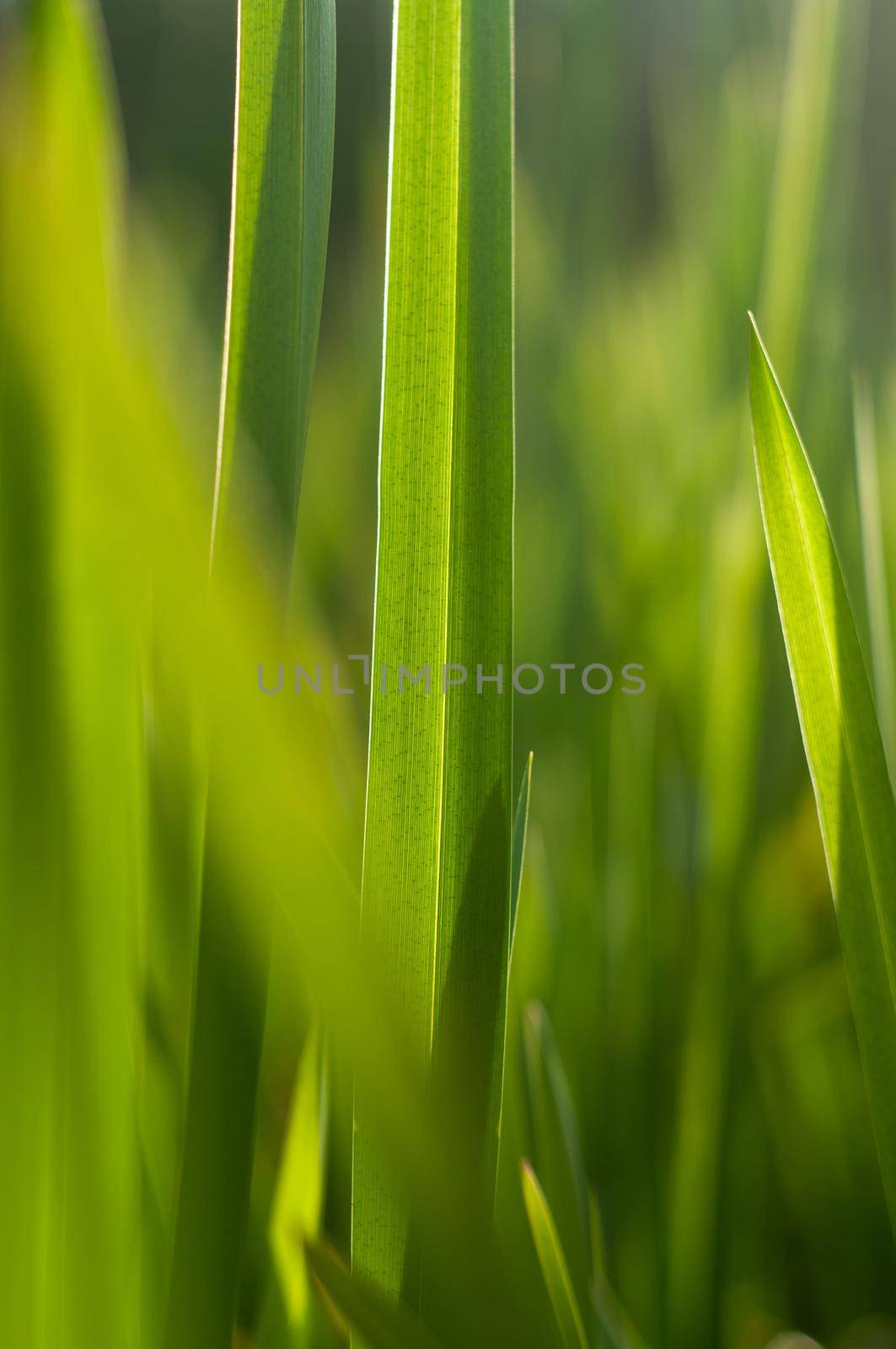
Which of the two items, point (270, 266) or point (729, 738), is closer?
point (270, 266)

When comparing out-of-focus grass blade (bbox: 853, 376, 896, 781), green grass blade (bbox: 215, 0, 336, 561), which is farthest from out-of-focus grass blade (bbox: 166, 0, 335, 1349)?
out-of-focus grass blade (bbox: 853, 376, 896, 781)

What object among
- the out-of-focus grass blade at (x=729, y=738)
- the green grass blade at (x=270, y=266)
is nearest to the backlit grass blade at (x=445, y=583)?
the green grass blade at (x=270, y=266)

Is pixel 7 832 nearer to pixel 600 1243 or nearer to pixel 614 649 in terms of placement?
pixel 600 1243

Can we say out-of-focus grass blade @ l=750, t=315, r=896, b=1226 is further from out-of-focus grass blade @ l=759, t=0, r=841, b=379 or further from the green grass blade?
out-of-focus grass blade @ l=759, t=0, r=841, b=379

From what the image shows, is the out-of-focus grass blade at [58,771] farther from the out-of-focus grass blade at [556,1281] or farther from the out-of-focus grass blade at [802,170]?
the out-of-focus grass blade at [802,170]

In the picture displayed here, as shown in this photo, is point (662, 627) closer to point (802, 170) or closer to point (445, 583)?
point (802, 170)

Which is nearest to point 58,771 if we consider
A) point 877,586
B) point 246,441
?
point 246,441

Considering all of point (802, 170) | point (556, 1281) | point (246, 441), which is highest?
point (802, 170)
